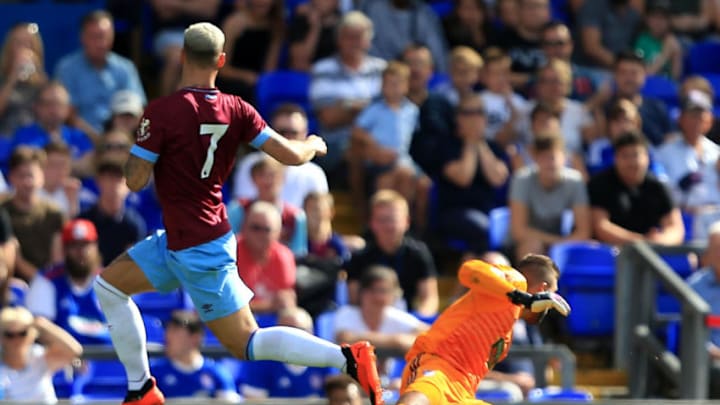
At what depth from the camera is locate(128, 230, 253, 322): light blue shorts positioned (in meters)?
6.59

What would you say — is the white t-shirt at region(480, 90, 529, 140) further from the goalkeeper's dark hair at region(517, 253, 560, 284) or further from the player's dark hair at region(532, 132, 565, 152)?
the goalkeeper's dark hair at region(517, 253, 560, 284)

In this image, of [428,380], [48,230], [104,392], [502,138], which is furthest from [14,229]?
[428,380]

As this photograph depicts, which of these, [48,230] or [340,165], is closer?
[48,230]

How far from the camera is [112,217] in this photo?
1055cm

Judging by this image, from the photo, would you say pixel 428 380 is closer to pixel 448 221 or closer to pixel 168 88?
pixel 448 221

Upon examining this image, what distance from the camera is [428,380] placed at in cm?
669

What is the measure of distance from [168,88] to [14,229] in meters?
2.32

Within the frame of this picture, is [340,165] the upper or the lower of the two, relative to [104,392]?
upper

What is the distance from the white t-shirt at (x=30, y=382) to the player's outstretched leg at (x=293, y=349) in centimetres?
306

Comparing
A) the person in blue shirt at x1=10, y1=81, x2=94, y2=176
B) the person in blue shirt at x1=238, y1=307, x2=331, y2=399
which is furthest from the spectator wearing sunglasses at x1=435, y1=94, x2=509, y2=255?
the person in blue shirt at x1=10, y1=81, x2=94, y2=176

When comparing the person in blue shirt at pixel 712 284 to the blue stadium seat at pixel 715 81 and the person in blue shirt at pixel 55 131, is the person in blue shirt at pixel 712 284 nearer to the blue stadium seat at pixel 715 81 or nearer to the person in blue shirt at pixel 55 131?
the blue stadium seat at pixel 715 81

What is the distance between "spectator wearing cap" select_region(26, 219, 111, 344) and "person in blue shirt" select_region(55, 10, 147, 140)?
2224mm

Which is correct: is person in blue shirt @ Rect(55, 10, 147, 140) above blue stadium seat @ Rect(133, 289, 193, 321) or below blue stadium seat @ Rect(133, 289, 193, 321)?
above

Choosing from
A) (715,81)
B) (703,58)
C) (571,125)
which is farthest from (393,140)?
(703,58)
